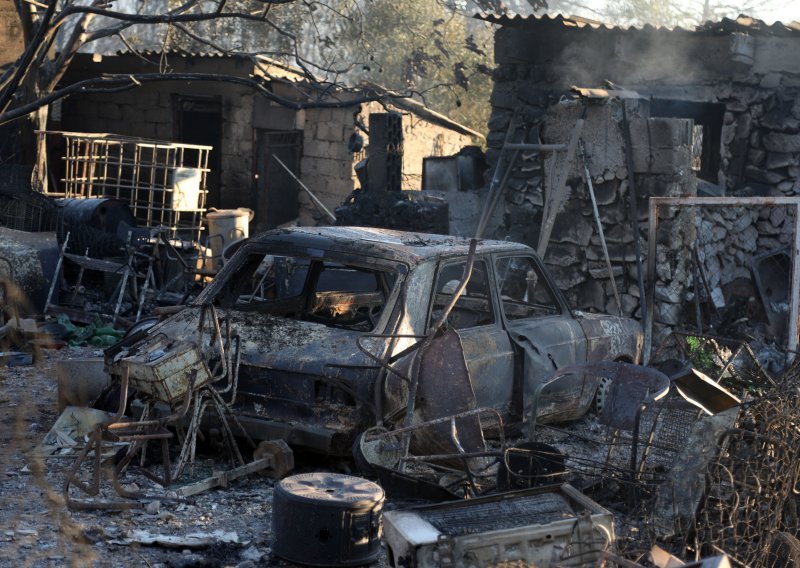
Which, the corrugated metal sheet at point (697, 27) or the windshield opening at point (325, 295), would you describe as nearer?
the windshield opening at point (325, 295)

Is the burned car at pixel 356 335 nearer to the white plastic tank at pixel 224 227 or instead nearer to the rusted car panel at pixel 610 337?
the rusted car panel at pixel 610 337

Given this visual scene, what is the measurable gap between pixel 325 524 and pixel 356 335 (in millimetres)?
1487

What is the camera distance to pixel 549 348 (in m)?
7.16

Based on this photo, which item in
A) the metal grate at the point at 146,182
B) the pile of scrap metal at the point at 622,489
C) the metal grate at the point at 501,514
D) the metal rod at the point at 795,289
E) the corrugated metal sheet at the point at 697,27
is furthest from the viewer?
the metal grate at the point at 146,182

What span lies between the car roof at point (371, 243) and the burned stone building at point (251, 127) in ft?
34.8

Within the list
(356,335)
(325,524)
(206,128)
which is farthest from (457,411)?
(206,128)

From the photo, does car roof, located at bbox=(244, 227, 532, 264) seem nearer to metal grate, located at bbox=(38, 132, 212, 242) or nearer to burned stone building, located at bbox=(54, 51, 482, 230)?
metal grate, located at bbox=(38, 132, 212, 242)

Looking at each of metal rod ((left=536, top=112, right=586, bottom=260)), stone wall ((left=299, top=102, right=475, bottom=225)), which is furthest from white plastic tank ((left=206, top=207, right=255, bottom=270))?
metal rod ((left=536, top=112, right=586, bottom=260))

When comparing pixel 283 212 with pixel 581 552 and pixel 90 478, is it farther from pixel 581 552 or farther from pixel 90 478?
pixel 581 552

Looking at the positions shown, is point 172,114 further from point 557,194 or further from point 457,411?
point 457,411

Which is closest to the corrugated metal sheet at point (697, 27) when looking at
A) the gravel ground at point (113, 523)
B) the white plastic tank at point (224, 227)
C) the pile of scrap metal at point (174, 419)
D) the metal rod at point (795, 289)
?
the metal rod at point (795, 289)

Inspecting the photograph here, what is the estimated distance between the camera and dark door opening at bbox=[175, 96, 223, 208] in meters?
20.2

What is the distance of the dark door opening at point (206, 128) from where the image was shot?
66.3 ft

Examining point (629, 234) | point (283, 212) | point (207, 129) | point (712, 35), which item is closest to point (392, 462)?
point (629, 234)
